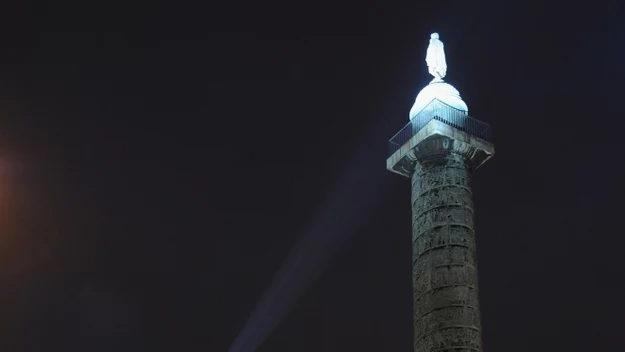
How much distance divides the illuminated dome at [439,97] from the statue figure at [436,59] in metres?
0.37

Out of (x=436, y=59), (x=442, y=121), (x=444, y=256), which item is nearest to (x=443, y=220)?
(x=444, y=256)

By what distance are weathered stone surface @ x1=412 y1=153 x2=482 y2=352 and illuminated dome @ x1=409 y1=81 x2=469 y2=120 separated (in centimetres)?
123

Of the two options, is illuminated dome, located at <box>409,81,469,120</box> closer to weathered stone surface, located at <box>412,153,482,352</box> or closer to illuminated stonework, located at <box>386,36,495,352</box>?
illuminated stonework, located at <box>386,36,495,352</box>

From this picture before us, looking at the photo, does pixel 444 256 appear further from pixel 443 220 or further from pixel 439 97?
pixel 439 97

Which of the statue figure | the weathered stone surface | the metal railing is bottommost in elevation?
the weathered stone surface

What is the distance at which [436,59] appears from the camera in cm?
1708

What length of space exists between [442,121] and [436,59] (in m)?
2.09

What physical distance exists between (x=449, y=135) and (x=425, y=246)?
220 cm

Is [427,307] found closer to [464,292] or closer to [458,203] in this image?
[464,292]

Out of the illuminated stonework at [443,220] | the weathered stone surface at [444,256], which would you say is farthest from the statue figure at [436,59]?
the weathered stone surface at [444,256]

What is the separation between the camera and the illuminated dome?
16.1 metres

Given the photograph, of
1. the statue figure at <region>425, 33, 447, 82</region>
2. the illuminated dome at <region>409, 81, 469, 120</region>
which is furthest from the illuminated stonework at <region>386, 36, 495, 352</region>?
the statue figure at <region>425, 33, 447, 82</region>

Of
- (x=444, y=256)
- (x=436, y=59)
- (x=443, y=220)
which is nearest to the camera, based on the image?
(x=444, y=256)

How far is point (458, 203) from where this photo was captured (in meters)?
14.5
